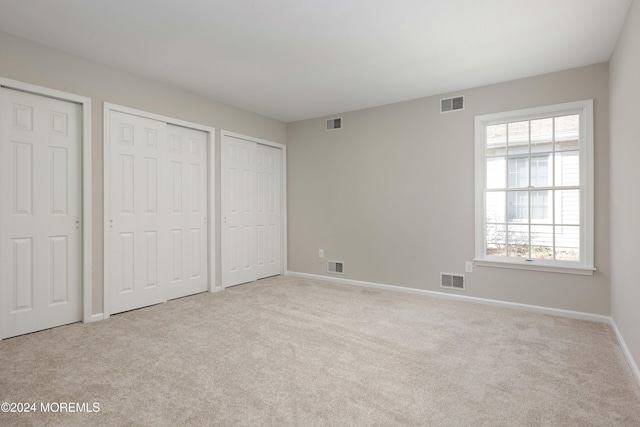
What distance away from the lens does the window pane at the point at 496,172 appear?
3.95 meters

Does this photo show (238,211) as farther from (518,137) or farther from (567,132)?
(567,132)

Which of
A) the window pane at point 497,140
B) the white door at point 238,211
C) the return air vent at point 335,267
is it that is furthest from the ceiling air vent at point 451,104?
the white door at point 238,211

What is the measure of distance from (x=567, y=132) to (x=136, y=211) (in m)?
4.68

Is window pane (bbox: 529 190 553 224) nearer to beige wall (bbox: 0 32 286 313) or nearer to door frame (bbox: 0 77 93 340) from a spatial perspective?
beige wall (bbox: 0 32 286 313)

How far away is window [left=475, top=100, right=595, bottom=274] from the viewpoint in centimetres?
350

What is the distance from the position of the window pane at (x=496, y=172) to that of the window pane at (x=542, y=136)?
0.33 metres

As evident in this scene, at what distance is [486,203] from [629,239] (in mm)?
1644

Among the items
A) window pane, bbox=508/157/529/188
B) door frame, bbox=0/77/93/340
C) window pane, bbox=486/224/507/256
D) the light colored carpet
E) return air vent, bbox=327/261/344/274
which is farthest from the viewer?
return air vent, bbox=327/261/344/274

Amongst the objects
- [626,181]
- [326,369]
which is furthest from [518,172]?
[326,369]

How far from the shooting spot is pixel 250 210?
5098 millimetres

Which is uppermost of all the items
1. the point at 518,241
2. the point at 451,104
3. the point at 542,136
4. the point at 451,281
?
the point at 451,104

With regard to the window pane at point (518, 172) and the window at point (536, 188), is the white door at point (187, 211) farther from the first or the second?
the window pane at point (518, 172)

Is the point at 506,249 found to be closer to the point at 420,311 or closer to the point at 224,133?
the point at 420,311

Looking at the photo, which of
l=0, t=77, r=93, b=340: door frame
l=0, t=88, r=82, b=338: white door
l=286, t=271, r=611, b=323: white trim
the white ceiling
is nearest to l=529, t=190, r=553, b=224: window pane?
l=286, t=271, r=611, b=323: white trim
